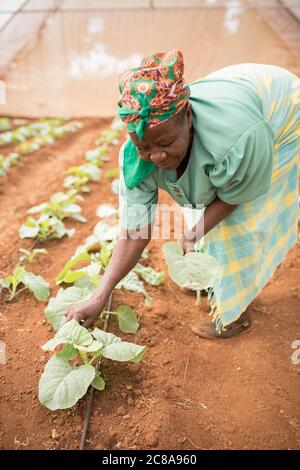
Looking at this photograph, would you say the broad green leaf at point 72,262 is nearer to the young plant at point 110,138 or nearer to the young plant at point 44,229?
the young plant at point 44,229

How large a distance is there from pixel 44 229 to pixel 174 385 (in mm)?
1416

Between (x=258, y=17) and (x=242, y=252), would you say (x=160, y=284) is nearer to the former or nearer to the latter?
(x=242, y=252)

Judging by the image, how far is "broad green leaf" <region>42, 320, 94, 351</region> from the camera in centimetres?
156

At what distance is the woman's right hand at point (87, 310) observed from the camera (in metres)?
1.60

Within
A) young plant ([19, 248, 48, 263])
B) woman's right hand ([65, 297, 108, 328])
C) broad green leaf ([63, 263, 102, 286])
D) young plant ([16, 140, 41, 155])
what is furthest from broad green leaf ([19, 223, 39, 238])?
young plant ([16, 140, 41, 155])

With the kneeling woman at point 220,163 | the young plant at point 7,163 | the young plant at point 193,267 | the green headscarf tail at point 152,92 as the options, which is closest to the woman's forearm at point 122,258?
the kneeling woman at point 220,163

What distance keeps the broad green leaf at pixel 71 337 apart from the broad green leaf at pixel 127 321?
11.9 inches

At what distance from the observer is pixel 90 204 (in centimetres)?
343

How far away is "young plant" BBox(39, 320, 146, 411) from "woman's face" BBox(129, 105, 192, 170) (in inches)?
25.8

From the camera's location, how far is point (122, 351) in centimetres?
162

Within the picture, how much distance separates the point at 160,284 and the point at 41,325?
678mm

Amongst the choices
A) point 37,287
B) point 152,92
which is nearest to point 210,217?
point 152,92

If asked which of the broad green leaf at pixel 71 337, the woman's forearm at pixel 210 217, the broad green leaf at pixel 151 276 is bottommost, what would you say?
the broad green leaf at pixel 151 276
